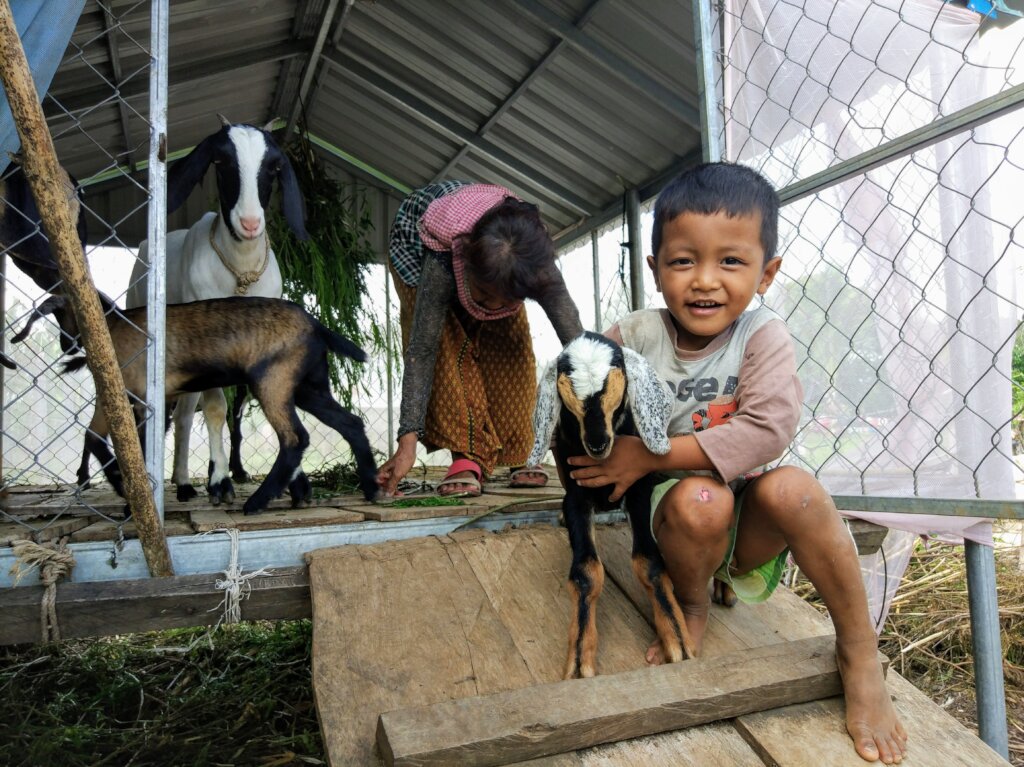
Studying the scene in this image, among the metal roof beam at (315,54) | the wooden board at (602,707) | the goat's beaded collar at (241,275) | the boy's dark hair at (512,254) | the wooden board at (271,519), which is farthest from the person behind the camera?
the metal roof beam at (315,54)

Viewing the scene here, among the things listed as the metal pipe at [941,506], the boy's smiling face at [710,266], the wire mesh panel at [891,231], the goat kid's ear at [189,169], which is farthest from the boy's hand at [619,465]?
the goat kid's ear at [189,169]

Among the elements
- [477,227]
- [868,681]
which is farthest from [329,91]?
[868,681]

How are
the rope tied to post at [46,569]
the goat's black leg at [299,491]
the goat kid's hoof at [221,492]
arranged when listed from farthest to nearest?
the goat kid's hoof at [221,492], the goat's black leg at [299,491], the rope tied to post at [46,569]

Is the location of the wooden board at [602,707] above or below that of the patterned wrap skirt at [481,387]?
below

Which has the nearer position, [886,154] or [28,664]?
[886,154]

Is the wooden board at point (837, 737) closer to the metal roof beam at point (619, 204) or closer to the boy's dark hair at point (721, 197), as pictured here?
the boy's dark hair at point (721, 197)

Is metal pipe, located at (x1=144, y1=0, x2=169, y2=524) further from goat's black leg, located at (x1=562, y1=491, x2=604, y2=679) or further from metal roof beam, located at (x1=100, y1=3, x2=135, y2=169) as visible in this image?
metal roof beam, located at (x1=100, y1=3, x2=135, y2=169)

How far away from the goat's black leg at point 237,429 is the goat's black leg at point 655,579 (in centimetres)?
321

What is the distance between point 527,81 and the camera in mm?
4770

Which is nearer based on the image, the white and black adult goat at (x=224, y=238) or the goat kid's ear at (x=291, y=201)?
the white and black adult goat at (x=224, y=238)

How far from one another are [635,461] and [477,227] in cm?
142

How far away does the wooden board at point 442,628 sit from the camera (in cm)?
145

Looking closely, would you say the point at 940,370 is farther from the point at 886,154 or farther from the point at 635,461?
the point at 635,461

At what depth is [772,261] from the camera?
1.78 metres
